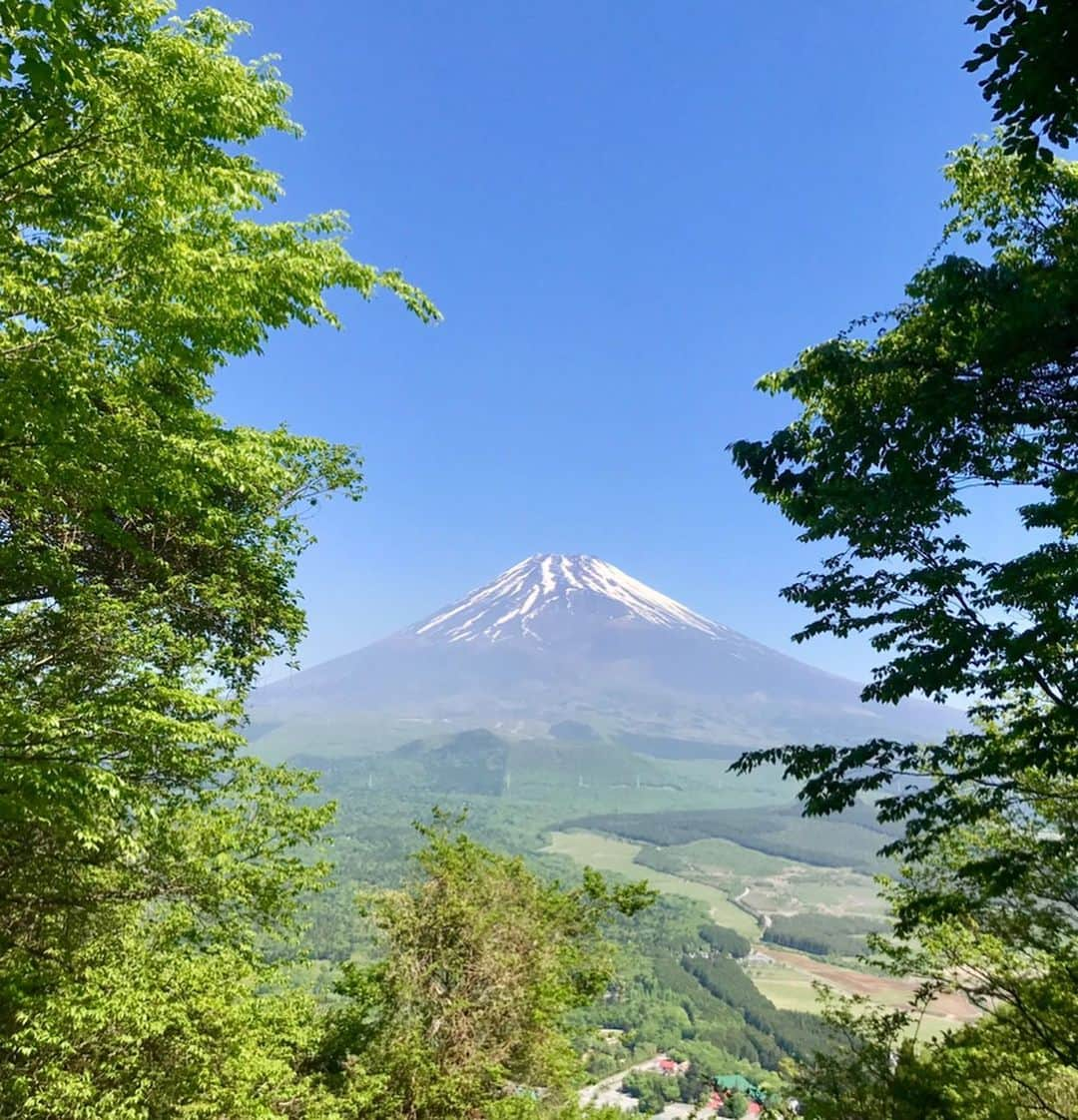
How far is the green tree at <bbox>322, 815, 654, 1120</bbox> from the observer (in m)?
12.2

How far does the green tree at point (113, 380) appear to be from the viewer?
172 inches

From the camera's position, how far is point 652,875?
541ft

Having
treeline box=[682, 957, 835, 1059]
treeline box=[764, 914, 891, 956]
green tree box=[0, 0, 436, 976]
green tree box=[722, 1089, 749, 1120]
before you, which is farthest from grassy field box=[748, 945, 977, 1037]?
green tree box=[0, 0, 436, 976]

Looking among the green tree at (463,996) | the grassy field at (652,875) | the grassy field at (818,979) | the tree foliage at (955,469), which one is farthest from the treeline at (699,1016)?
the tree foliage at (955,469)

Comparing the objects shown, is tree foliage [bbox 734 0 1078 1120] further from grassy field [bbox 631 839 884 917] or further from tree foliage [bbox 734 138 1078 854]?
grassy field [bbox 631 839 884 917]

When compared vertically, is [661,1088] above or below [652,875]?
above

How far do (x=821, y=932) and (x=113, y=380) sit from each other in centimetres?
14968

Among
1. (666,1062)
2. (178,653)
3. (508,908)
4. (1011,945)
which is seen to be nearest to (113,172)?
(178,653)

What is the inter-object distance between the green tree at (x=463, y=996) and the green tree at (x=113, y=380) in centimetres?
693

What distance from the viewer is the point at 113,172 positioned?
15.1 feet

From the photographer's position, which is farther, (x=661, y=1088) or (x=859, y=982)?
(x=859, y=982)

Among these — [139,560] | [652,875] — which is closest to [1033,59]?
[139,560]

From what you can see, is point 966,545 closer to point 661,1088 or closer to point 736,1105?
point 736,1105

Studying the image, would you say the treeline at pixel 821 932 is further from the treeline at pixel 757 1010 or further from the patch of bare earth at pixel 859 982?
the treeline at pixel 757 1010
